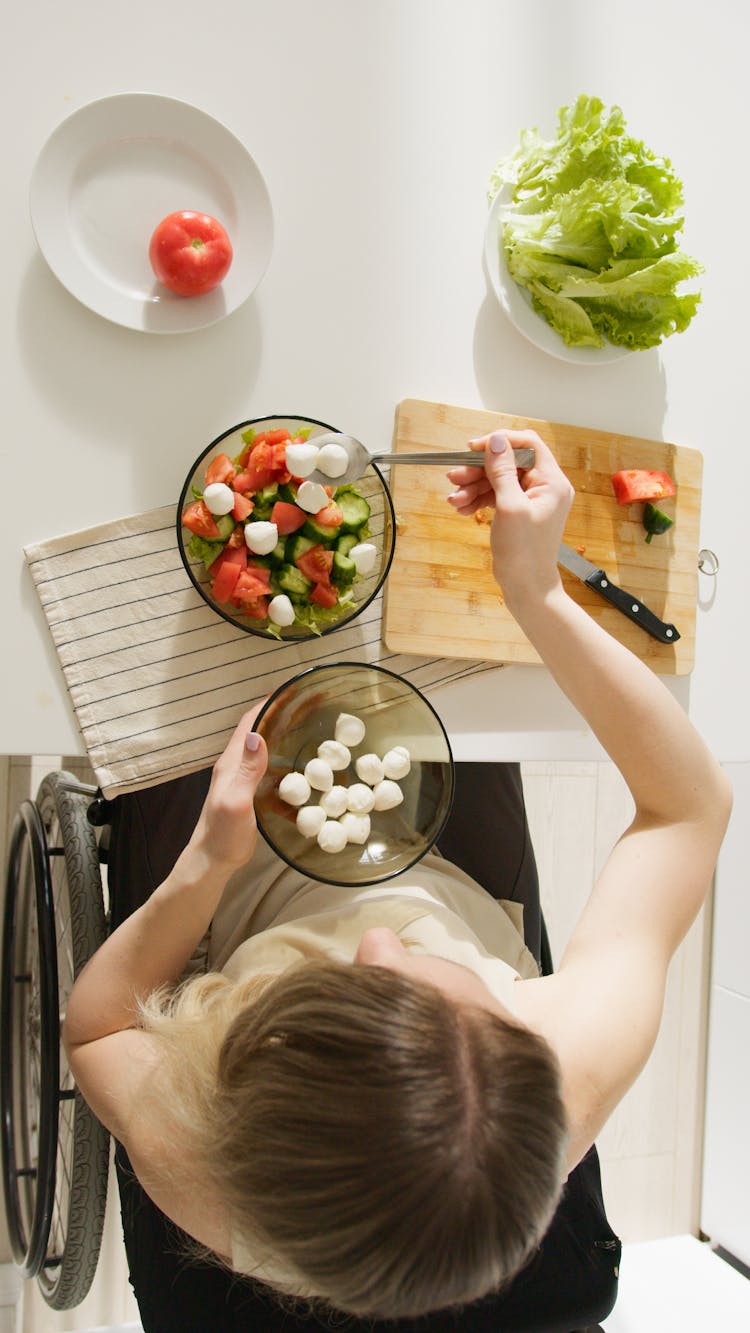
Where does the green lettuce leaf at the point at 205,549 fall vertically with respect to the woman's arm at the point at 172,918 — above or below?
above

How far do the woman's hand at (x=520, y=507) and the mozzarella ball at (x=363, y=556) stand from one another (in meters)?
0.12

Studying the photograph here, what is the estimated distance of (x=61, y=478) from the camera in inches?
42.4

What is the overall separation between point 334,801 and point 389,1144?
1.53 feet

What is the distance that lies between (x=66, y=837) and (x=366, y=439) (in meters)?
0.62

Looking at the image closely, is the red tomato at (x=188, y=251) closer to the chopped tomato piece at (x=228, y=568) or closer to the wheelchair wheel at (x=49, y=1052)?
the chopped tomato piece at (x=228, y=568)

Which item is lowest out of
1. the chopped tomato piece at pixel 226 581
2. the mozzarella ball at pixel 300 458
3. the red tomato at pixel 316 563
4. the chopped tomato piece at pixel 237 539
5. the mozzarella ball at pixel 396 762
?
the mozzarella ball at pixel 396 762

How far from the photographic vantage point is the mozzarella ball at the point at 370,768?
3.55 feet

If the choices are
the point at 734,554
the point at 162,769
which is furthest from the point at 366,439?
the point at 734,554

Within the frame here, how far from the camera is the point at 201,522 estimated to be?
1.01 metres

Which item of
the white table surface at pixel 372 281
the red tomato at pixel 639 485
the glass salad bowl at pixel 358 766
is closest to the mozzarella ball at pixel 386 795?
the glass salad bowl at pixel 358 766

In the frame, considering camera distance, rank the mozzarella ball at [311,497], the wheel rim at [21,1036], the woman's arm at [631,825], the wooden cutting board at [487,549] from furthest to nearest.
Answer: the wheel rim at [21,1036] < the wooden cutting board at [487,549] < the mozzarella ball at [311,497] < the woman's arm at [631,825]

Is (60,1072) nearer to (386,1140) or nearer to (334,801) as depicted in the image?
(334,801)

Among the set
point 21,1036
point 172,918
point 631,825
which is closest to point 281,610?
point 172,918

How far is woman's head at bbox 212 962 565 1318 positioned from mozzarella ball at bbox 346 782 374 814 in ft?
1.13
